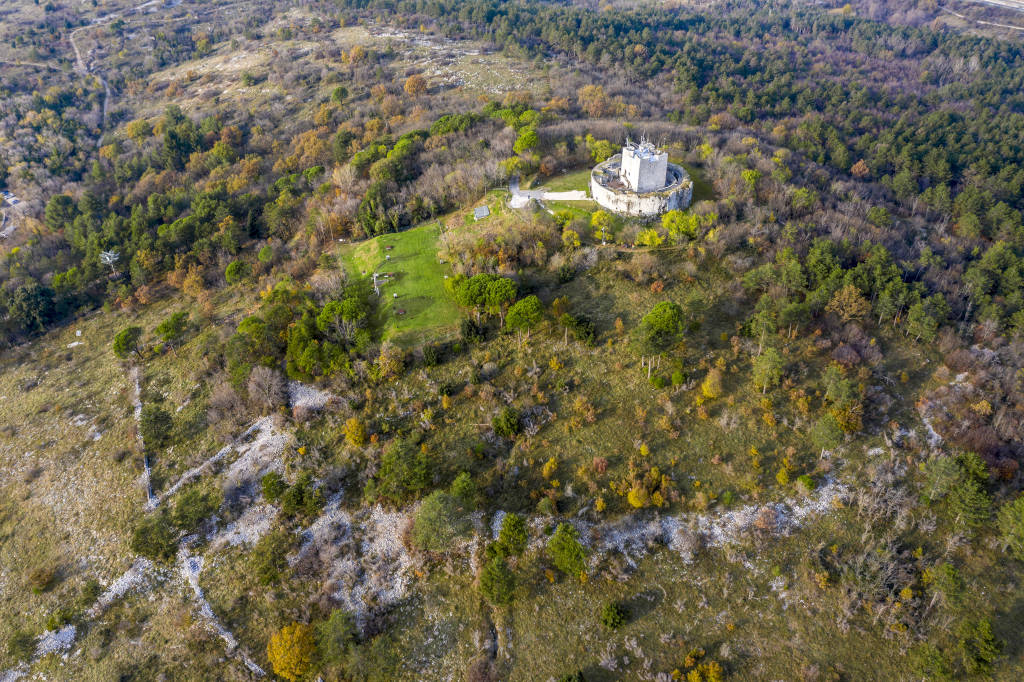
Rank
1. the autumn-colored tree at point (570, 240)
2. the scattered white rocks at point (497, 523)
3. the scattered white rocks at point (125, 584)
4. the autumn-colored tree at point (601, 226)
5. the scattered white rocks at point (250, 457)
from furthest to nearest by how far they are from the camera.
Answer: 1. the autumn-colored tree at point (601, 226)
2. the autumn-colored tree at point (570, 240)
3. the scattered white rocks at point (250, 457)
4. the scattered white rocks at point (497, 523)
5. the scattered white rocks at point (125, 584)

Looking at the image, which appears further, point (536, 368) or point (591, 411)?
point (536, 368)

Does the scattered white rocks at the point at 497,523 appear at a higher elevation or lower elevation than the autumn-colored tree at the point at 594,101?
lower

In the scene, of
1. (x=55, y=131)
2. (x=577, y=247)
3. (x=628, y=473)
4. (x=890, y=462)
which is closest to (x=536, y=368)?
(x=628, y=473)

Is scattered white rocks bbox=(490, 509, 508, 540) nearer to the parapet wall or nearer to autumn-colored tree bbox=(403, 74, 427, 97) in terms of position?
the parapet wall

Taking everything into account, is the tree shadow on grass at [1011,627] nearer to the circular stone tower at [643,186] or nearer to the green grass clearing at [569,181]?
the circular stone tower at [643,186]

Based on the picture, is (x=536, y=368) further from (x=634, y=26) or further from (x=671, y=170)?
(x=634, y=26)

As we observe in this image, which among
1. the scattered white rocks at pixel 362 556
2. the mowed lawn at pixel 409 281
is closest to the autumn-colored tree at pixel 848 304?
the mowed lawn at pixel 409 281

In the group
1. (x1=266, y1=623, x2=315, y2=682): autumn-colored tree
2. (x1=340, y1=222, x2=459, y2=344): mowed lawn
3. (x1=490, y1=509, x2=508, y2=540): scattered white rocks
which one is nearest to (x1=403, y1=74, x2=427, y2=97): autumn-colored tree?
(x1=340, y1=222, x2=459, y2=344): mowed lawn
